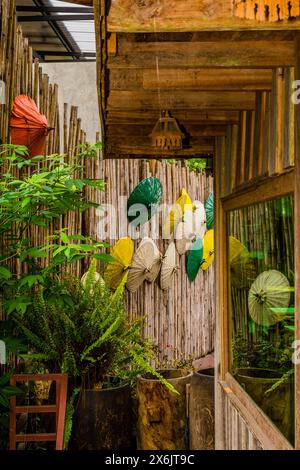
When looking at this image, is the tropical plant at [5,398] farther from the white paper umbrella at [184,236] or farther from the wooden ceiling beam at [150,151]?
the white paper umbrella at [184,236]

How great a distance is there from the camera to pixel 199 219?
777 cm

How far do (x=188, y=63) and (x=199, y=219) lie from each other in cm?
532

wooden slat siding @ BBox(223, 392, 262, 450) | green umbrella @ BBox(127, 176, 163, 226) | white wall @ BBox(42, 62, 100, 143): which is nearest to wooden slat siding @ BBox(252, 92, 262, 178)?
wooden slat siding @ BBox(223, 392, 262, 450)

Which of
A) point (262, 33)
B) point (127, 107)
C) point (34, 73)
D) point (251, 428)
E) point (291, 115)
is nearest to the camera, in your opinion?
point (262, 33)

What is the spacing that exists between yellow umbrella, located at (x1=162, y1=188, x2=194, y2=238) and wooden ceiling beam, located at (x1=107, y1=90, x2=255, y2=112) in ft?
12.8

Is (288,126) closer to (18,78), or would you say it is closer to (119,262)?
(18,78)

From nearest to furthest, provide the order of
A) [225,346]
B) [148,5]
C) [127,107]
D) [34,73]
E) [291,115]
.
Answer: [148,5] → [291,115] → [127,107] → [225,346] → [34,73]

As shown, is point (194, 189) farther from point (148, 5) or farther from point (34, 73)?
point (148, 5)

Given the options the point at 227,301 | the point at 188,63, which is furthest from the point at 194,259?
the point at 188,63

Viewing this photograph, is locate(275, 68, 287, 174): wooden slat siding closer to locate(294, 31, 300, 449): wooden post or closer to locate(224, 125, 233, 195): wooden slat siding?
locate(294, 31, 300, 449): wooden post

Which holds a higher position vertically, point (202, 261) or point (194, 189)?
point (194, 189)

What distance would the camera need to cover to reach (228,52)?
2.46 meters

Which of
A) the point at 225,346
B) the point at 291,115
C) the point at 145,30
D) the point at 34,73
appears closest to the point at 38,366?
the point at 225,346

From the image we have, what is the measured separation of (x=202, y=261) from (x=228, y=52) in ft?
18.4
